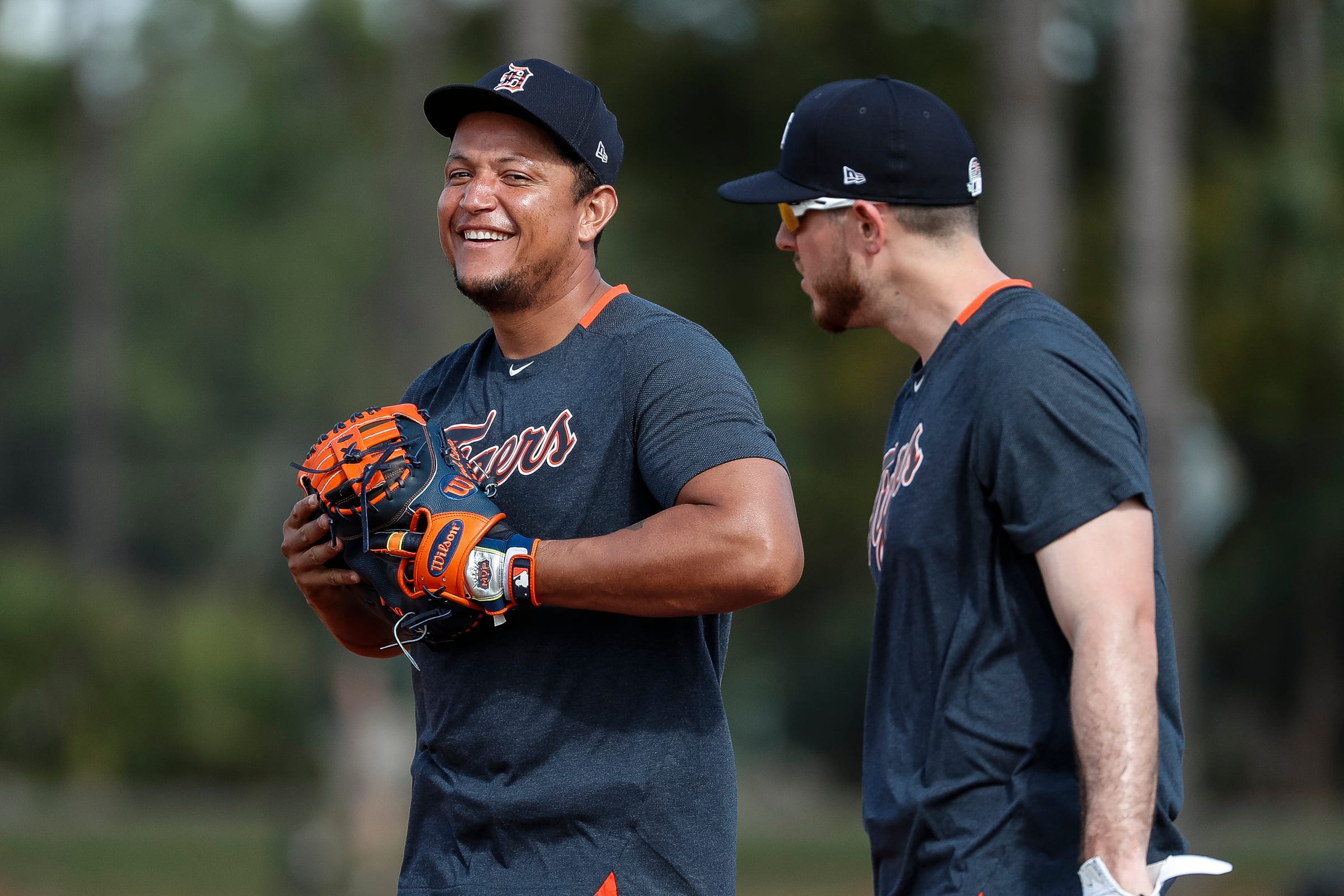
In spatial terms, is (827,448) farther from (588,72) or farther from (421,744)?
(421,744)

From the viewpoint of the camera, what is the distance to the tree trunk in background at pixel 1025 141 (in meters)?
11.6

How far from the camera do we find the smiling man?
3066mm

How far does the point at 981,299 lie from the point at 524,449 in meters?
1.03

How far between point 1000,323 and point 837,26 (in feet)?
58.0

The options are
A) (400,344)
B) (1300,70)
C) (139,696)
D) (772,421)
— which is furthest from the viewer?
Result: (772,421)

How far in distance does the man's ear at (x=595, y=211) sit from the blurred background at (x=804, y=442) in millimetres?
5317

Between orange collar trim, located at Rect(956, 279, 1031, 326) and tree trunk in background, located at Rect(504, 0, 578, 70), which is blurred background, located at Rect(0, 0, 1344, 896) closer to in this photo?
tree trunk in background, located at Rect(504, 0, 578, 70)

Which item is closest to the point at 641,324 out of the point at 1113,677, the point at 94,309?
the point at 1113,677

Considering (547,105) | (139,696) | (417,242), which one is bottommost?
(139,696)

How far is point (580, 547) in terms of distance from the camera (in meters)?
3.09

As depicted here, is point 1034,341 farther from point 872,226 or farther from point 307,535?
point 307,535

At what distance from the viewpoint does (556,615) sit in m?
3.30

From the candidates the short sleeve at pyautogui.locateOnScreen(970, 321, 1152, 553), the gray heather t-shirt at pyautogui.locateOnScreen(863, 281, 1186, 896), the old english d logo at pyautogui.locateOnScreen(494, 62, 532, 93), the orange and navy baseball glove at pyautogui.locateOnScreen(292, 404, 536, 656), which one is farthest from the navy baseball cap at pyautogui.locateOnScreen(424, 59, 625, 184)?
the short sleeve at pyautogui.locateOnScreen(970, 321, 1152, 553)

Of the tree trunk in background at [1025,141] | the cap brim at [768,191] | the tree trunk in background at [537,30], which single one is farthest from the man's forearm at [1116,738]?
the tree trunk in background at [1025,141]
